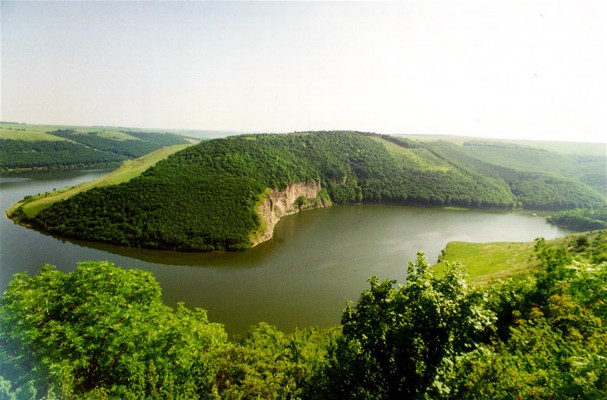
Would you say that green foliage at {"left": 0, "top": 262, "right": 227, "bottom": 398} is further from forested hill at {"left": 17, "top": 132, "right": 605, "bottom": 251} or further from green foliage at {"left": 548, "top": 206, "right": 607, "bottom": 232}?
green foliage at {"left": 548, "top": 206, "right": 607, "bottom": 232}

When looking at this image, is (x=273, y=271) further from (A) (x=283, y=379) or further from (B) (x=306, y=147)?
(B) (x=306, y=147)

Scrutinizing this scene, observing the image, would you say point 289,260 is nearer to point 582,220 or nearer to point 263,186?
point 263,186

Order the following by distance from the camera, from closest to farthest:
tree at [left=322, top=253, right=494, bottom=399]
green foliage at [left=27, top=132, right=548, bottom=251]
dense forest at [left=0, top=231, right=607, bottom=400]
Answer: dense forest at [left=0, top=231, right=607, bottom=400], tree at [left=322, top=253, right=494, bottom=399], green foliage at [left=27, top=132, right=548, bottom=251]

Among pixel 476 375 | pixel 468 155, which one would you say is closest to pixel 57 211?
pixel 476 375

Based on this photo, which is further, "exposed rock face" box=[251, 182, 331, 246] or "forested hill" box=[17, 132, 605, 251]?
"exposed rock face" box=[251, 182, 331, 246]

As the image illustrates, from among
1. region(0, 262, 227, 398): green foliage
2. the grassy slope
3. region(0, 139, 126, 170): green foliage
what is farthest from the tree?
region(0, 139, 126, 170): green foliage

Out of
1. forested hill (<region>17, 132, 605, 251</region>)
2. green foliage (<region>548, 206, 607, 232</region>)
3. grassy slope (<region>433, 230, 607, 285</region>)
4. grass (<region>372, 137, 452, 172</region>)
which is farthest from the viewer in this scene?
grass (<region>372, 137, 452, 172</region>)
